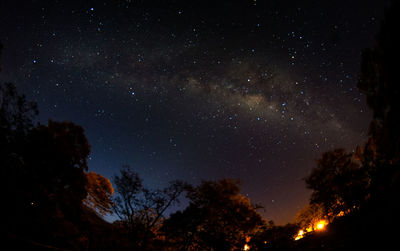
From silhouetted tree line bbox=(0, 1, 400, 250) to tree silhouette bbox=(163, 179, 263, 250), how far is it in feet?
0.29

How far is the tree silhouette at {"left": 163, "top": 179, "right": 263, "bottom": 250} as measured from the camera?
58.3 ft

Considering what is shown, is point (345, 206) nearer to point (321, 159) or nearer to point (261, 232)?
point (321, 159)

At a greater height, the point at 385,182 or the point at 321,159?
the point at 321,159

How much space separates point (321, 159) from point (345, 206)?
445 centimetres

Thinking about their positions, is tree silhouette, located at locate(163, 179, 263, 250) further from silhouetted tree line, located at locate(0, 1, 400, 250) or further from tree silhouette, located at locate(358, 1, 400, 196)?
tree silhouette, located at locate(358, 1, 400, 196)

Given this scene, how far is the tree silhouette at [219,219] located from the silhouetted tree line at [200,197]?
0.09 m

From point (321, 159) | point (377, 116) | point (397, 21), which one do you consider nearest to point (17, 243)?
point (377, 116)

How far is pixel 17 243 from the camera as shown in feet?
20.9

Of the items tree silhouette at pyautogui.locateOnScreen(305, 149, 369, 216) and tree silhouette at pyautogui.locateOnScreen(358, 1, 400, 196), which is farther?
tree silhouette at pyautogui.locateOnScreen(305, 149, 369, 216)

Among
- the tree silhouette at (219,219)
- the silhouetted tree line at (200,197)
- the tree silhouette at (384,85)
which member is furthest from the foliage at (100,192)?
the tree silhouette at (384,85)

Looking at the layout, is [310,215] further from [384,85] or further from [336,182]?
[384,85]

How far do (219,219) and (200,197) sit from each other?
8.49 feet

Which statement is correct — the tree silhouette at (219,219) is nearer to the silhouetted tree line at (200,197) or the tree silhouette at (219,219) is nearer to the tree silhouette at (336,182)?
the silhouetted tree line at (200,197)

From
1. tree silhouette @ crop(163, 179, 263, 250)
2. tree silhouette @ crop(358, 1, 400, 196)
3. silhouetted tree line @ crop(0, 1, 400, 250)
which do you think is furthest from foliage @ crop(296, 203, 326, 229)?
tree silhouette @ crop(358, 1, 400, 196)
